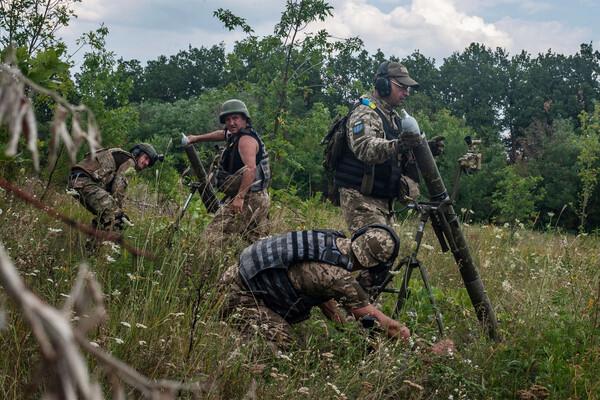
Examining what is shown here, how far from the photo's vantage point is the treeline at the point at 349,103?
9.48 metres

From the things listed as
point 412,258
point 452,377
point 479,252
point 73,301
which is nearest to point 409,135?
point 412,258

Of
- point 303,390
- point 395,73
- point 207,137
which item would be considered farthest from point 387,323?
point 207,137

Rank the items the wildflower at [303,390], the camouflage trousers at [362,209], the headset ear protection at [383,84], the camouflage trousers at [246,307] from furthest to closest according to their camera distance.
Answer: the headset ear protection at [383,84], the camouflage trousers at [362,209], the camouflage trousers at [246,307], the wildflower at [303,390]

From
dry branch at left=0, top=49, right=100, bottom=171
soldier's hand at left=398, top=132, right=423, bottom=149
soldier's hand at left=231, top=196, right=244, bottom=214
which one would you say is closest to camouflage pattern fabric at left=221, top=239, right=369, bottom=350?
soldier's hand at left=398, top=132, right=423, bottom=149

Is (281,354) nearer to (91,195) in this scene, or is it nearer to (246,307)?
(246,307)

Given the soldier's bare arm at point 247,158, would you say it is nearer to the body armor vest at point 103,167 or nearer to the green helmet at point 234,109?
the green helmet at point 234,109

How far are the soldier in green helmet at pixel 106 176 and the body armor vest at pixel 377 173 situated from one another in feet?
5.20

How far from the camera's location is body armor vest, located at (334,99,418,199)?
Result: 5.94 meters

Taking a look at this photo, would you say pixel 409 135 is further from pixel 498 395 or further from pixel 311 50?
pixel 311 50

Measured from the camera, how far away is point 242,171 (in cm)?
630

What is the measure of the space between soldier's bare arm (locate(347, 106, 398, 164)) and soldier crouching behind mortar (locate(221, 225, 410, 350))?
1.15 m

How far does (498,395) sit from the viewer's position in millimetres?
3760

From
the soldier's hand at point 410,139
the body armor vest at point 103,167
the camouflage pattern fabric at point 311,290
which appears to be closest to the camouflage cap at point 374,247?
the camouflage pattern fabric at point 311,290

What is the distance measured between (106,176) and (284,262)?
2.92 metres
